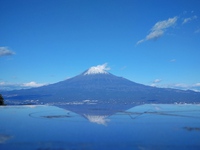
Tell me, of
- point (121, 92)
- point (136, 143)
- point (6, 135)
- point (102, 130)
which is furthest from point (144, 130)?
point (121, 92)

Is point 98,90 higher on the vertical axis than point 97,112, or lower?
higher

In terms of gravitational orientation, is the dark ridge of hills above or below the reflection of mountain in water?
above

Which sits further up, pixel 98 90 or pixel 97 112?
pixel 98 90

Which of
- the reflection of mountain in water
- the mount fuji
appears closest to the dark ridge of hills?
the mount fuji

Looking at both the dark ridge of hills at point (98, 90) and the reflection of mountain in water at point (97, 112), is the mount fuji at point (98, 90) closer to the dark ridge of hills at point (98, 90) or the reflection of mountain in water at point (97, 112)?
the dark ridge of hills at point (98, 90)

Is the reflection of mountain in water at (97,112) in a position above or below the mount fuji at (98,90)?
below

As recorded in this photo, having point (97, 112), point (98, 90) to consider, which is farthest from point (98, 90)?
point (97, 112)

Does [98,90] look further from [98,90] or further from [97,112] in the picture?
[97,112]

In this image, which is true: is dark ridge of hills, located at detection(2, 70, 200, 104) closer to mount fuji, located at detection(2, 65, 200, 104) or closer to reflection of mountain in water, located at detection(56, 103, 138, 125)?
mount fuji, located at detection(2, 65, 200, 104)

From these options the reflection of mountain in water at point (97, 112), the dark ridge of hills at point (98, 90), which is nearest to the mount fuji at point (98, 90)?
the dark ridge of hills at point (98, 90)

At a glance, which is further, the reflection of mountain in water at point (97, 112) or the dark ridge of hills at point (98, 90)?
the dark ridge of hills at point (98, 90)

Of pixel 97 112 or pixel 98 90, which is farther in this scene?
pixel 98 90

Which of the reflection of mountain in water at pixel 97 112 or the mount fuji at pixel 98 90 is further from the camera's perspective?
the mount fuji at pixel 98 90
